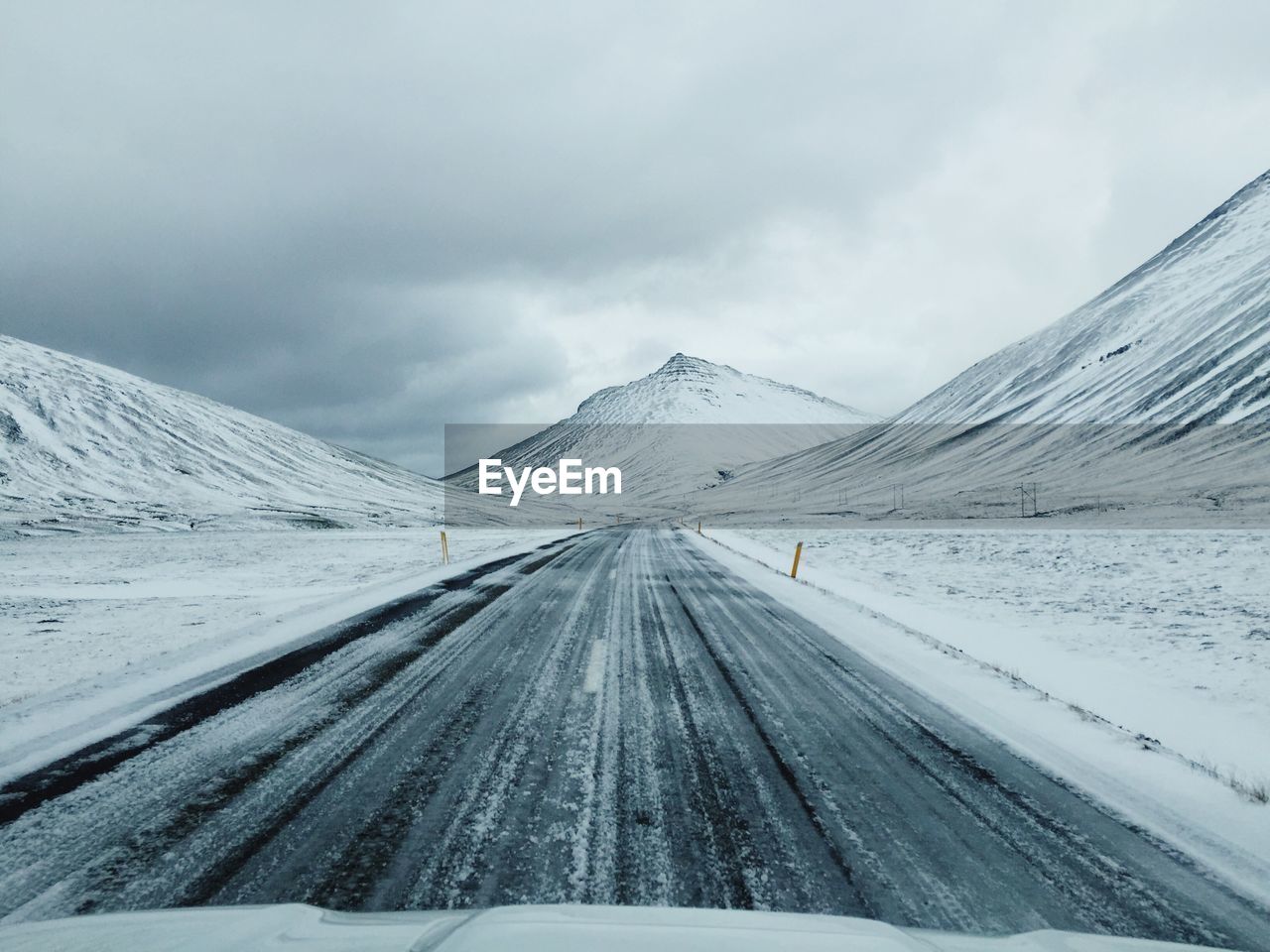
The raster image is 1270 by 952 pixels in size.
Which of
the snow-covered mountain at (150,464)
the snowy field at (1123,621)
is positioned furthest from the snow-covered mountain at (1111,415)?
the snow-covered mountain at (150,464)

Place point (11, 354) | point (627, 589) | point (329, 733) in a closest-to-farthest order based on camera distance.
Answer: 1. point (329, 733)
2. point (627, 589)
3. point (11, 354)

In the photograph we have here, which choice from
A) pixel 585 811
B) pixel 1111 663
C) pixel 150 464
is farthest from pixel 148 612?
pixel 150 464

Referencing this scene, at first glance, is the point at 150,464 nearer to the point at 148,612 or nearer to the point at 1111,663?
the point at 148,612

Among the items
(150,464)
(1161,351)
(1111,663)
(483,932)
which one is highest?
(1161,351)

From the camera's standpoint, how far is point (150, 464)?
76.9 metres

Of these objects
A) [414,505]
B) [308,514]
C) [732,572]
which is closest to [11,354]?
[414,505]

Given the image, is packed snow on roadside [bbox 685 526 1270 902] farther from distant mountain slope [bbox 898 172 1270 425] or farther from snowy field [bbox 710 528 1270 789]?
distant mountain slope [bbox 898 172 1270 425]

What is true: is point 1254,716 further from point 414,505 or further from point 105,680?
point 414,505

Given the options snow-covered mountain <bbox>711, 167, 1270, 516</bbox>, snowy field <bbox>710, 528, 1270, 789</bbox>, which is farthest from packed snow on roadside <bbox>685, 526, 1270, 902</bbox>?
snow-covered mountain <bbox>711, 167, 1270, 516</bbox>

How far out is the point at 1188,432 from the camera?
67.8 metres

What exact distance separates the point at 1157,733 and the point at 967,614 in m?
6.02

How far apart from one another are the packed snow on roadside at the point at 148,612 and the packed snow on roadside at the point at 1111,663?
24.5 ft

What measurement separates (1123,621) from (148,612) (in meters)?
15.9

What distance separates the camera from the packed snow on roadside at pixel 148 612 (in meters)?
6.01
